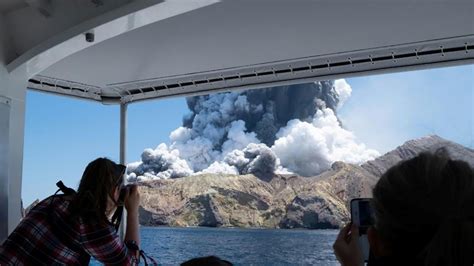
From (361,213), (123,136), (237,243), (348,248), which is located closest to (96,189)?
(361,213)

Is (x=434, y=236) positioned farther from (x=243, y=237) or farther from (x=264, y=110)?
(x=264, y=110)

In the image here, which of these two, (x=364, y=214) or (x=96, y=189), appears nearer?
(x=364, y=214)

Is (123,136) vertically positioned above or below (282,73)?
below

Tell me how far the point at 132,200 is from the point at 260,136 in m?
14.0

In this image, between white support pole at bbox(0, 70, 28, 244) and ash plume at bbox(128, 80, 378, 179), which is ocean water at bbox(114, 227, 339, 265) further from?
white support pole at bbox(0, 70, 28, 244)

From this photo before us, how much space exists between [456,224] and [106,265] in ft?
3.31

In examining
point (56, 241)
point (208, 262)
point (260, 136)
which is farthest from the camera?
point (260, 136)

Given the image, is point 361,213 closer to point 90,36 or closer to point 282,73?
point 90,36

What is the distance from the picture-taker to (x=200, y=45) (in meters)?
2.79

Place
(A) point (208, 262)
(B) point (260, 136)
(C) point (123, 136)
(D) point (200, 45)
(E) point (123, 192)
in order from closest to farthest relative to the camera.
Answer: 1. (A) point (208, 262)
2. (E) point (123, 192)
3. (D) point (200, 45)
4. (C) point (123, 136)
5. (B) point (260, 136)

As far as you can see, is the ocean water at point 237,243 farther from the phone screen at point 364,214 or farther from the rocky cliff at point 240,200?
the phone screen at point 364,214

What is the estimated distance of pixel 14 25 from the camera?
2.31 meters

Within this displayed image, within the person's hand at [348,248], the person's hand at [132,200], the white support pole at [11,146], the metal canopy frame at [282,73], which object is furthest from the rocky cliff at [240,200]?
the person's hand at [348,248]

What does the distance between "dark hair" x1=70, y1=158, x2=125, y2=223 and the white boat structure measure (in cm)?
68
